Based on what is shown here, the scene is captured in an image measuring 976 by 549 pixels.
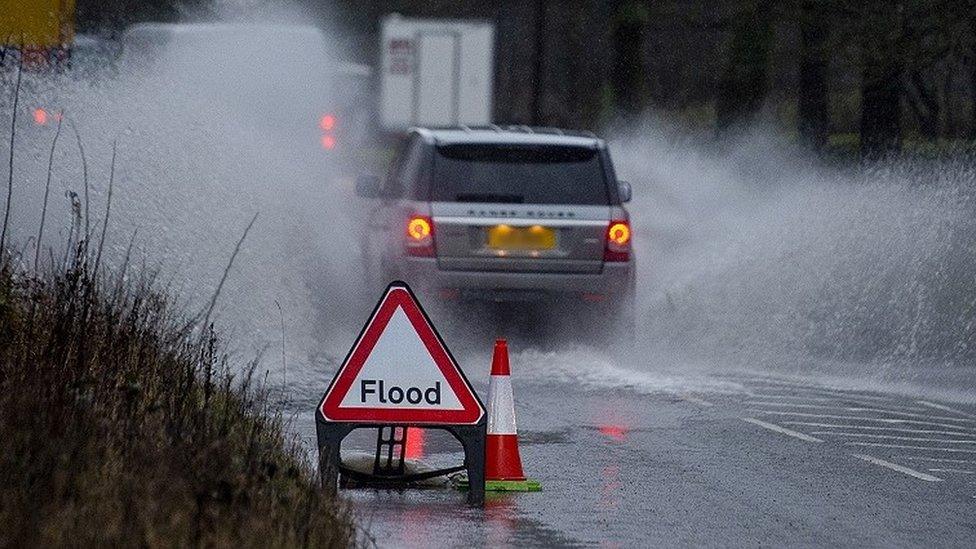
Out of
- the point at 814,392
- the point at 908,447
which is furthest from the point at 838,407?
the point at 908,447

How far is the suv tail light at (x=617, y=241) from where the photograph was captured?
17844 millimetres

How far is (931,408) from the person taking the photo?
1614 cm

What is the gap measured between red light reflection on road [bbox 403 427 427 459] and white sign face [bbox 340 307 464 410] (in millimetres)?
1383

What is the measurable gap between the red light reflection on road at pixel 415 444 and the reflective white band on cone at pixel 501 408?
75 centimetres

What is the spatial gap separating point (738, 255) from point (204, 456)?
16753mm

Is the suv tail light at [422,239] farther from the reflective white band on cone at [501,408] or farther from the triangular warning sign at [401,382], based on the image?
the triangular warning sign at [401,382]

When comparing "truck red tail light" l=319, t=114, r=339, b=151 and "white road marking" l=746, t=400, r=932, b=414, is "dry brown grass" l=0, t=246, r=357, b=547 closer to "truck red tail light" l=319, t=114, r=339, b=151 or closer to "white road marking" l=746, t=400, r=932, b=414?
"white road marking" l=746, t=400, r=932, b=414

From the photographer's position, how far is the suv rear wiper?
58.6 ft

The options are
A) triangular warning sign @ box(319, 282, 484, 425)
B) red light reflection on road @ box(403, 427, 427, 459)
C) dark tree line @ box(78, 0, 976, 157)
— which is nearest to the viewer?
triangular warning sign @ box(319, 282, 484, 425)

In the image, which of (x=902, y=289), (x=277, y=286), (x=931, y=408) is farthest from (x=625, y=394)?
(x=902, y=289)

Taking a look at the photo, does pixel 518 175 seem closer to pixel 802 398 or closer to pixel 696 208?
pixel 802 398

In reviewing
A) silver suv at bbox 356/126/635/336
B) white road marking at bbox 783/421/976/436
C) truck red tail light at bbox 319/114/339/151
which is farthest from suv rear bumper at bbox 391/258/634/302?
truck red tail light at bbox 319/114/339/151

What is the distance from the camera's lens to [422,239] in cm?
1767

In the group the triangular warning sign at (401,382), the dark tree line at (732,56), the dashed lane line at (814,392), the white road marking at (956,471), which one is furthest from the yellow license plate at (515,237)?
the dark tree line at (732,56)
